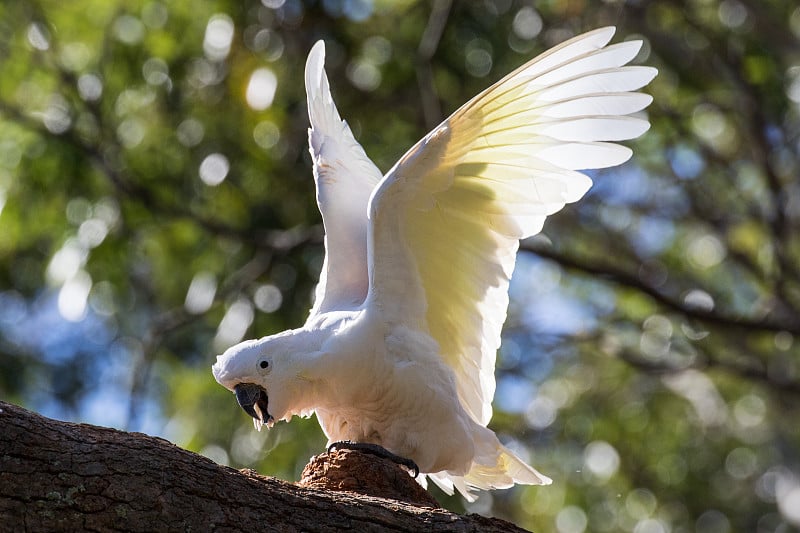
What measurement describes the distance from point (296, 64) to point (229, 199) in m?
1.14

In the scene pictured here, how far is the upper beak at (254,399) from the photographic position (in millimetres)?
3869

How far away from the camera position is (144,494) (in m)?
2.83

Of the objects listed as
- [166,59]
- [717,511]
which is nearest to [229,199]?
[166,59]

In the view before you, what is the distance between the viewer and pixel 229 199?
27.1ft

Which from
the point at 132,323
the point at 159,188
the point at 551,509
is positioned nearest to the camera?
the point at 159,188

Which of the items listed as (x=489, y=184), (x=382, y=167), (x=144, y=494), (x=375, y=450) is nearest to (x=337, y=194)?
(x=489, y=184)

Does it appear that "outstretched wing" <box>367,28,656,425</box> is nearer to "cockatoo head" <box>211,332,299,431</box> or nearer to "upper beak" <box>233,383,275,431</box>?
"cockatoo head" <box>211,332,299,431</box>

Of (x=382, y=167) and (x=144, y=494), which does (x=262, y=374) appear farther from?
(x=382, y=167)

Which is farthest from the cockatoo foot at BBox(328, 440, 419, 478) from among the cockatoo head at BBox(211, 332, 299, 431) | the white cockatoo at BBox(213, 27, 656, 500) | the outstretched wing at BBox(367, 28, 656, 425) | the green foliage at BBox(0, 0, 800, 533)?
the green foliage at BBox(0, 0, 800, 533)

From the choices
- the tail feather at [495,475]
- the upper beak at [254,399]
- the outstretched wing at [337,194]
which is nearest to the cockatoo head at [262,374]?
the upper beak at [254,399]

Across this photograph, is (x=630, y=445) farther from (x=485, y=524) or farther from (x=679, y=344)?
(x=485, y=524)

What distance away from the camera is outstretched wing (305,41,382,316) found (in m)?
4.49

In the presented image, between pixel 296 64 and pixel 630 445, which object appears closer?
pixel 296 64

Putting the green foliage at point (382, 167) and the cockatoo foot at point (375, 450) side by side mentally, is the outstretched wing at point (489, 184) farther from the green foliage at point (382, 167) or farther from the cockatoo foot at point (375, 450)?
the green foliage at point (382, 167)
